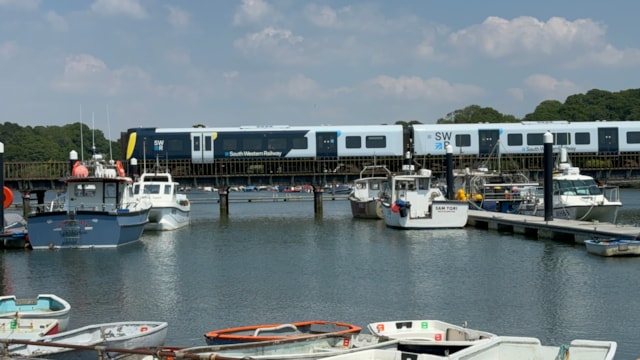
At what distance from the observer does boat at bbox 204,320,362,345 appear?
14859 millimetres

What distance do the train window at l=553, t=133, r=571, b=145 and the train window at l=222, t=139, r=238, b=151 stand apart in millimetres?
23030

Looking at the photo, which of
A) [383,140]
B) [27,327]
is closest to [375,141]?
[383,140]

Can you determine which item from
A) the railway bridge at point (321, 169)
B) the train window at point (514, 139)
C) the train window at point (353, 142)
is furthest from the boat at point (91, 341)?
the train window at point (514, 139)

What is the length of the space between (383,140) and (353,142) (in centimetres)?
220

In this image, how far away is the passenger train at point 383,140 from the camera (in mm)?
59531

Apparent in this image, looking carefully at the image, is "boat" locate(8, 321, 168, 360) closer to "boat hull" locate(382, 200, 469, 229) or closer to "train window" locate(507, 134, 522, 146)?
"boat hull" locate(382, 200, 469, 229)

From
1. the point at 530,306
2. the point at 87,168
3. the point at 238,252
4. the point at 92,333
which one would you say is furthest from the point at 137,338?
the point at 87,168

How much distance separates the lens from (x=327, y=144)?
2365 inches

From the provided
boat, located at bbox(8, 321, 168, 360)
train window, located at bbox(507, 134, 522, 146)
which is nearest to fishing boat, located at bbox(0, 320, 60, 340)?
boat, located at bbox(8, 321, 168, 360)

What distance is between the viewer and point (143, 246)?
122 ft

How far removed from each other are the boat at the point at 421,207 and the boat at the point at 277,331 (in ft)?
89.7

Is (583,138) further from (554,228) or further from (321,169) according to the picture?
(554,228)

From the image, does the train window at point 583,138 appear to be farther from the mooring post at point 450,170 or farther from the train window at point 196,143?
the train window at point 196,143

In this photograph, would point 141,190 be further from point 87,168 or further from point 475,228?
point 475,228
